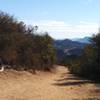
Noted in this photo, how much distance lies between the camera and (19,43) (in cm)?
4778

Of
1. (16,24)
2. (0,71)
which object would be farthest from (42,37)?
(0,71)

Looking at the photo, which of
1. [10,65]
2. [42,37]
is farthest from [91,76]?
[42,37]

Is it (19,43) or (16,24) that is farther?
(16,24)

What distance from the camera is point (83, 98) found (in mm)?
21359

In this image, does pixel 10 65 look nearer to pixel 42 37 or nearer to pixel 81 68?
pixel 81 68

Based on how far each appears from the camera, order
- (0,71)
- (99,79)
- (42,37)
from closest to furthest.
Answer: (0,71) → (99,79) → (42,37)

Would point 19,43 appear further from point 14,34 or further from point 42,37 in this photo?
point 42,37

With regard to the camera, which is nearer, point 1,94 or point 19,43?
point 1,94

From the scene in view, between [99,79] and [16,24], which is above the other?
[16,24]

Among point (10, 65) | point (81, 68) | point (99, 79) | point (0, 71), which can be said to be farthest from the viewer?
point (81, 68)

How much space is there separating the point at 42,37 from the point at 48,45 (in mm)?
2036

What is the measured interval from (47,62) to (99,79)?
894 inches

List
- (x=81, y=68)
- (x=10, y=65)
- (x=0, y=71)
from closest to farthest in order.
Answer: (x=0, y=71)
(x=10, y=65)
(x=81, y=68)

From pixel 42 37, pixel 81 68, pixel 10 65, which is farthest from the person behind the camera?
pixel 42 37
